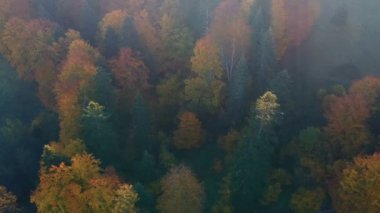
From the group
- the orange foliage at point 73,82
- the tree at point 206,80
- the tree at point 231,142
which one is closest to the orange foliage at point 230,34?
the tree at point 206,80

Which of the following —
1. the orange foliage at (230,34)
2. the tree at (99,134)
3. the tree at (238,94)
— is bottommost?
the tree at (99,134)

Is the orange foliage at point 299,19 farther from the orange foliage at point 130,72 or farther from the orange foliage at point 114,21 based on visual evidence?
the orange foliage at point 114,21

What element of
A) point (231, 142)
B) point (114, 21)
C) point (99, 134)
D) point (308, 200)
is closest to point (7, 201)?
point (99, 134)

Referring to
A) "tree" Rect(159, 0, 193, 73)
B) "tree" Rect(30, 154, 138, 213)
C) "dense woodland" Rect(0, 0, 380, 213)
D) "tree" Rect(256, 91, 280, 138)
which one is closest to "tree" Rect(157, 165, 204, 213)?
"dense woodland" Rect(0, 0, 380, 213)

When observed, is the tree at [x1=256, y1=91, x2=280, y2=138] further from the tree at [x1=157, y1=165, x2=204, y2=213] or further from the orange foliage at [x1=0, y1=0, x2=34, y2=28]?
the orange foliage at [x1=0, y1=0, x2=34, y2=28]

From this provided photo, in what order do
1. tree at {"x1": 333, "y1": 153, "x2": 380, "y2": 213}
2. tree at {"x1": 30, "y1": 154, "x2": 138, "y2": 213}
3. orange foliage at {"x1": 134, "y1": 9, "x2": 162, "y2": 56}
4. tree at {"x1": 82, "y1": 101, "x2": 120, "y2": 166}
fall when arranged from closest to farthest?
tree at {"x1": 30, "y1": 154, "x2": 138, "y2": 213}, tree at {"x1": 333, "y1": 153, "x2": 380, "y2": 213}, tree at {"x1": 82, "y1": 101, "x2": 120, "y2": 166}, orange foliage at {"x1": 134, "y1": 9, "x2": 162, "y2": 56}

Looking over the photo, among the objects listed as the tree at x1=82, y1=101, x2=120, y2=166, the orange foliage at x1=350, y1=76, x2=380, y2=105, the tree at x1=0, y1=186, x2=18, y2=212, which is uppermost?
the orange foliage at x1=350, y1=76, x2=380, y2=105
